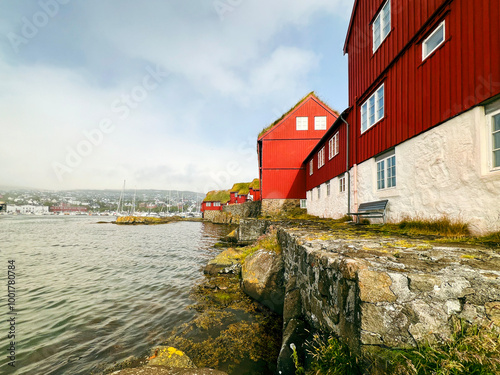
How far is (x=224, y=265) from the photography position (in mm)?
9883

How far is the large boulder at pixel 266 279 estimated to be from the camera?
6.17 metres

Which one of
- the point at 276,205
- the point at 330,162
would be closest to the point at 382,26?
the point at 330,162

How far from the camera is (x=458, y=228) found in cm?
489

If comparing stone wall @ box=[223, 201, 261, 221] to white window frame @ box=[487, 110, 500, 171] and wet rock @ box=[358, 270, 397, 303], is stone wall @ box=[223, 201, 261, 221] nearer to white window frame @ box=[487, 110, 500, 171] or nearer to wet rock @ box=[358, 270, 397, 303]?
white window frame @ box=[487, 110, 500, 171]

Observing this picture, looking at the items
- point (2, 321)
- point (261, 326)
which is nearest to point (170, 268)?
point (2, 321)

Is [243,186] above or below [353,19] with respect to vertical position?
below

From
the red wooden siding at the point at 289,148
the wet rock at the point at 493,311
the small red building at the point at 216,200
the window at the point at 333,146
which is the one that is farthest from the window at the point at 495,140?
the small red building at the point at 216,200

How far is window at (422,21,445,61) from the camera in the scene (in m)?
5.78

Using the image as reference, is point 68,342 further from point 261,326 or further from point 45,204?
point 45,204

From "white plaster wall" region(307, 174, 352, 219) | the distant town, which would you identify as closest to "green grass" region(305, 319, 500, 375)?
"white plaster wall" region(307, 174, 352, 219)

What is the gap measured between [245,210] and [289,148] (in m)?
17.9

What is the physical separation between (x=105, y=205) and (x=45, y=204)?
36301mm

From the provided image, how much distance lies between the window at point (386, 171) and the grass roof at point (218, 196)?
5916cm

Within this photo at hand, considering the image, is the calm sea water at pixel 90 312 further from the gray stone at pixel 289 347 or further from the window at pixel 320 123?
the window at pixel 320 123
